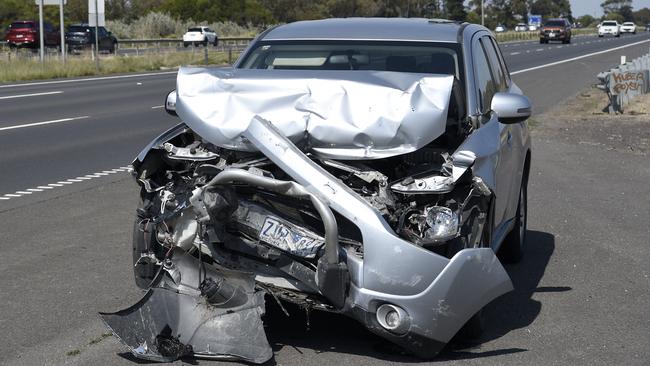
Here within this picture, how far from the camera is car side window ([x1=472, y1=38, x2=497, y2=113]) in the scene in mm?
6531

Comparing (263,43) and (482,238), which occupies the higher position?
(263,43)

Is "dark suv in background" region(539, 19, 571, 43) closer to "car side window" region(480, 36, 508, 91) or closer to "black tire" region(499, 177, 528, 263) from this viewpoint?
"car side window" region(480, 36, 508, 91)

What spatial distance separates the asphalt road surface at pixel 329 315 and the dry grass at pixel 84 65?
1894 centimetres

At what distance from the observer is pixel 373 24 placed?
7.26m

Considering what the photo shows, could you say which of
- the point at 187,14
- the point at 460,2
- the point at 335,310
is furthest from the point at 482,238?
the point at 460,2

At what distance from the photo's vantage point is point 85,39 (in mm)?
56188

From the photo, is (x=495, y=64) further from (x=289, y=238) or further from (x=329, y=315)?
(x=289, y=238)

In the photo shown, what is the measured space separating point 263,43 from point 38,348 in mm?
2646

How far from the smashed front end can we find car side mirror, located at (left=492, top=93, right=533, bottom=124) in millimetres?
582

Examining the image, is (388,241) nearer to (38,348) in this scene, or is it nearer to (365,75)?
(365,75)

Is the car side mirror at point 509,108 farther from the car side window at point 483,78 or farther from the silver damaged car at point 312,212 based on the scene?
the silver damaged car at point 312,212

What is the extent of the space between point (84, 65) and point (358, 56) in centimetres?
3301

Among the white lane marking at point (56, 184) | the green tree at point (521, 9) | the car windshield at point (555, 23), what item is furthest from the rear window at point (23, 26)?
the green tree at point (521, 9)

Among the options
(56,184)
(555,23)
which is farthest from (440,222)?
(555,23)
